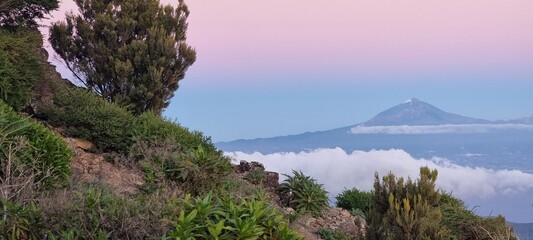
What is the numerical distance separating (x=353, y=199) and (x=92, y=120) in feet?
21.9

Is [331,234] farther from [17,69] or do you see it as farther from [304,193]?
[17,69]

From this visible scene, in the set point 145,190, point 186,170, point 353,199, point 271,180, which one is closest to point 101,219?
point 145,190

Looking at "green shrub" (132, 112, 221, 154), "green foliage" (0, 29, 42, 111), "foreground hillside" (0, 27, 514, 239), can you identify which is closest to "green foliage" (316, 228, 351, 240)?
"foreground hillside" (0, 27, 514, 239)

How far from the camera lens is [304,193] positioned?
13.6 metres

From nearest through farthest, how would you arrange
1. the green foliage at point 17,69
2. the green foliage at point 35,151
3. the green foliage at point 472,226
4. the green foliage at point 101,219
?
the green foliage at point 101,219 < the green foliage at point 35,151 < the green foliage at point 472,226 < the green foliage at point 17,69

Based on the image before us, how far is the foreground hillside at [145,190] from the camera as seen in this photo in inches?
267

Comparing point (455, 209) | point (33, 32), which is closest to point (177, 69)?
point (33, 32)

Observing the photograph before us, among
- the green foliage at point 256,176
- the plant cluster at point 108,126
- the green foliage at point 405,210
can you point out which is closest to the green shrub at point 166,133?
the plant cluster at point 108,126

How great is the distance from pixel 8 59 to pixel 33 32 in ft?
11.1

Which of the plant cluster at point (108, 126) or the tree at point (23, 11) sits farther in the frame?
the tree at point (23, 11)

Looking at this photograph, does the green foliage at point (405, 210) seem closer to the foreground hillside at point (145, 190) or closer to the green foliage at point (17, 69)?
the foreground hillside at point (145, 190)

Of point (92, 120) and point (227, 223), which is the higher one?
point (92, 120)

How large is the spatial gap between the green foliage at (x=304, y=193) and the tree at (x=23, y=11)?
887cm

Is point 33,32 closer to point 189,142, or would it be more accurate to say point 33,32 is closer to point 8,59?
point 8,59
